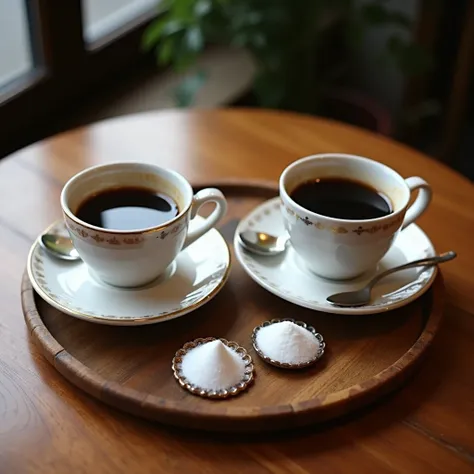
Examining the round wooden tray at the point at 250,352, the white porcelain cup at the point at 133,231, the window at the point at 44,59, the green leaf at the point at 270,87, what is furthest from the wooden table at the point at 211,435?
the green leaf at the point at 270,87

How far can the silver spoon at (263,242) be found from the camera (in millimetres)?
900

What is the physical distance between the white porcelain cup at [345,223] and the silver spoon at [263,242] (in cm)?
4

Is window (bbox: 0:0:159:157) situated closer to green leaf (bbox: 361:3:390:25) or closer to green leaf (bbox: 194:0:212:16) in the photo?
green leaf (bbox: 194:0:212:16)

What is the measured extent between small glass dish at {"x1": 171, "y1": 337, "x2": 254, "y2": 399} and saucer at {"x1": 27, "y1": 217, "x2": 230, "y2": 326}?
39 mm

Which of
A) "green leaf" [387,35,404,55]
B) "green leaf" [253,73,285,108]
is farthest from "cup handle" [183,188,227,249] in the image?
"green leaf" [387,35,404,55]

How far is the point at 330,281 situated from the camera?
863mm

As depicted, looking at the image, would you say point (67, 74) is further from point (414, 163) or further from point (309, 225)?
point (309, 225)

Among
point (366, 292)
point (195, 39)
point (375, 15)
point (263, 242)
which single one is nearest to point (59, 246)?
point (263, 242)

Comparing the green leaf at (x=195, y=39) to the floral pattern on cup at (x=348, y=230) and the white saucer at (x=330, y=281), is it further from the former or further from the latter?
the floral pattern on cup at (x=348, y=230)

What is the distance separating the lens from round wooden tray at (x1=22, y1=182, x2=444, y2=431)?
0.70 metres

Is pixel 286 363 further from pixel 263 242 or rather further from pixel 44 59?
pixel 44 59

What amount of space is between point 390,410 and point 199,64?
4.34ft

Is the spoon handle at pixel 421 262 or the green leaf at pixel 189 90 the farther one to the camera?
the green leaf at pixel 189 90

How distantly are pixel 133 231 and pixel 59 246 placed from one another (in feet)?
0.50
